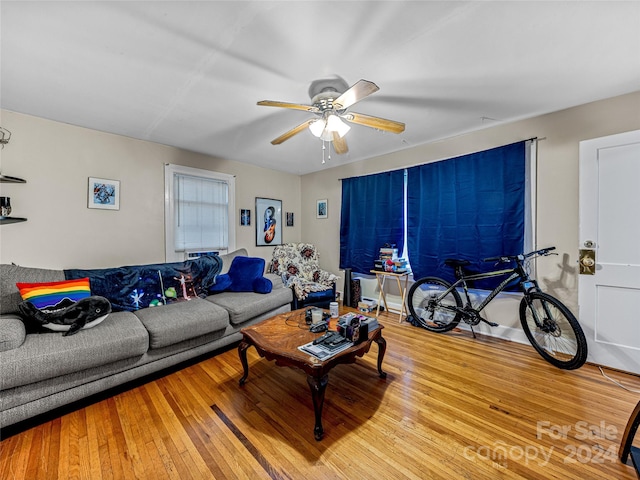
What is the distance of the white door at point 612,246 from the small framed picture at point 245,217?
4.12m

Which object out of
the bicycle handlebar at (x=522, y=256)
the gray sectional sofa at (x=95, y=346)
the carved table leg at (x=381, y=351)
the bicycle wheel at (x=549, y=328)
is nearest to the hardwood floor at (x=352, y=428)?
the carved table leg at (x=381, y=351)

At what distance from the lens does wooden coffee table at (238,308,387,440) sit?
157 centimetres

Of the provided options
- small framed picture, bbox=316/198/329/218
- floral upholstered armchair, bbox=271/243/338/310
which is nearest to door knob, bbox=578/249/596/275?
floral upholstered armchair, bbox=271/243/338/310

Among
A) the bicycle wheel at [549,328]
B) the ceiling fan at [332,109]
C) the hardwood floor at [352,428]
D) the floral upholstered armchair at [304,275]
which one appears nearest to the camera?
the hardwood floor at [352,428]

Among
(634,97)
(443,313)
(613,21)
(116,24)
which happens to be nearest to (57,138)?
(116,24)

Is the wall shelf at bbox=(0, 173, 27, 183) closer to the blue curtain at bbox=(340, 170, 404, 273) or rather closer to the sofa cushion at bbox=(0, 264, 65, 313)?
the sofa cushion at bbox=(0, 264, 65, 313)

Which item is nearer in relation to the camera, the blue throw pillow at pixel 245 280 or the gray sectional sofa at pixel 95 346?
the gray sectional sofa at pixel 95 346

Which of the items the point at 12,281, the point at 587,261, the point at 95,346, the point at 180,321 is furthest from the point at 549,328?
the point at 12,281

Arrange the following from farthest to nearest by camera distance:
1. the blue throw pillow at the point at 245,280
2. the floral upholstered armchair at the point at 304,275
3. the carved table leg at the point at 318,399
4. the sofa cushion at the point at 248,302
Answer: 1. the floral upholstered armchair at the point at 304,275
2. the blue throw pillow at the point at 245,280
3. the sofa cushion at the point at 248,302
4. the carved table leg at the point at 318,399

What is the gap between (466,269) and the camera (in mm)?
3148

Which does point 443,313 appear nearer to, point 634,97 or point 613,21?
point 634,97

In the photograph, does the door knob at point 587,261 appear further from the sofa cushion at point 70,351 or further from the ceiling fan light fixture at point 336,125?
the sofa cushion at point 70,351

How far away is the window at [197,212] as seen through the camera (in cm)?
349

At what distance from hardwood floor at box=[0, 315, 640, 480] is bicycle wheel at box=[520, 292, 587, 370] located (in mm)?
273
